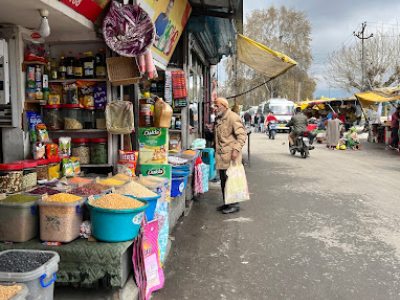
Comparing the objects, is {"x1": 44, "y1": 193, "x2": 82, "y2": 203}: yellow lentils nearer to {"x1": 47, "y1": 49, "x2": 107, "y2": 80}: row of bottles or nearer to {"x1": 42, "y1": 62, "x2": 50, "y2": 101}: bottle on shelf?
{"x1": 42, "y1": 62, "x2": 50, "y2": 101}: bottle on shelf

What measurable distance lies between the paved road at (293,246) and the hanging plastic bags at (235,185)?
0.98 ft

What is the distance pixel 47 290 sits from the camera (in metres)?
2.50

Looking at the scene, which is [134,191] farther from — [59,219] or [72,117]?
[72,117]

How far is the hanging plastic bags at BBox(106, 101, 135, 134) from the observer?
4.72m

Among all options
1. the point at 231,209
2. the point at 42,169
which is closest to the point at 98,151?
the point at 42,169

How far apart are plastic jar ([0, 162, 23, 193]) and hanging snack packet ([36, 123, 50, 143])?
698 mm

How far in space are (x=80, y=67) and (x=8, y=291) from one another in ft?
10.8

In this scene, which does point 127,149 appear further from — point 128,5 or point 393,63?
point 393,63

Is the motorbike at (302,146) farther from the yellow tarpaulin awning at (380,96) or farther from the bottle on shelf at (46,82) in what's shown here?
the bottle on shelf at (46,82)

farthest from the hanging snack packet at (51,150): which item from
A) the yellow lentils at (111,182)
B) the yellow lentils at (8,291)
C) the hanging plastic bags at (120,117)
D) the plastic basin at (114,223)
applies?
the yellow lentils at (8,291)

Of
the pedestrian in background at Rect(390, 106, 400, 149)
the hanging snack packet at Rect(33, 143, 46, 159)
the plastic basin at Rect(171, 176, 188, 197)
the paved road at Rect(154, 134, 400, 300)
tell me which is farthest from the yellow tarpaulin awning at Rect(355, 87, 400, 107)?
the hanging snack packet at Rect(33, 143, 46, 159)

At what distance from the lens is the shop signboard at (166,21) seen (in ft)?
18.9

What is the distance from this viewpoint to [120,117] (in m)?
4.76

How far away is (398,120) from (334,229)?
507 inches
